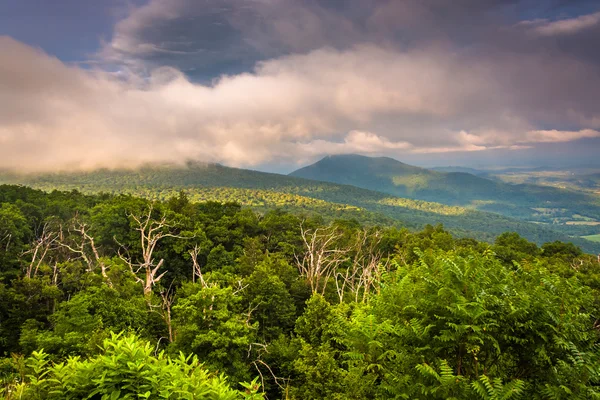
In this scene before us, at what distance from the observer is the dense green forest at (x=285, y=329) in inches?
216

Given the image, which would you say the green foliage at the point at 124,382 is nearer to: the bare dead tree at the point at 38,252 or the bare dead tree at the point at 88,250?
the bare dead tree at the point at 88,250

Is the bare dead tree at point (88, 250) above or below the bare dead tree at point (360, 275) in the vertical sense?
above

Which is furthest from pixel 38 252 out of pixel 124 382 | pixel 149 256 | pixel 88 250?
pixel 124 382

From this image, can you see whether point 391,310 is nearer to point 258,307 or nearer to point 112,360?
point 112,360

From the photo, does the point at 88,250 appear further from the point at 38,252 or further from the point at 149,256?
the point at 149,256

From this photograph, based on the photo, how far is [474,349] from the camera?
5.84m

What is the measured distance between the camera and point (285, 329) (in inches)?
1078

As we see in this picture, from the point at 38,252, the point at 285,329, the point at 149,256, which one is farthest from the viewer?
the point at 38,252

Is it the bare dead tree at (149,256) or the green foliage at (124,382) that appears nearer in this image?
the green foliage at (124,382)

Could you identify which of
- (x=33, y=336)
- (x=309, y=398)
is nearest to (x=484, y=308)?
(x=309, y=398)

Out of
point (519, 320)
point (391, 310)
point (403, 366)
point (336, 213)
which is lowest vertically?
point (336, 213)

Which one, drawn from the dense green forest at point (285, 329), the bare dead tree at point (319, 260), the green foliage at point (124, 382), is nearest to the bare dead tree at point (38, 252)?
the dense green forest at point (285, 329)

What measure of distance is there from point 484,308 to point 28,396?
7901 millimetres

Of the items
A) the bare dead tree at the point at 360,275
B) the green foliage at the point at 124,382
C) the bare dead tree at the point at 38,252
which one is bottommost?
the bare dead tree at the point at 360,275
